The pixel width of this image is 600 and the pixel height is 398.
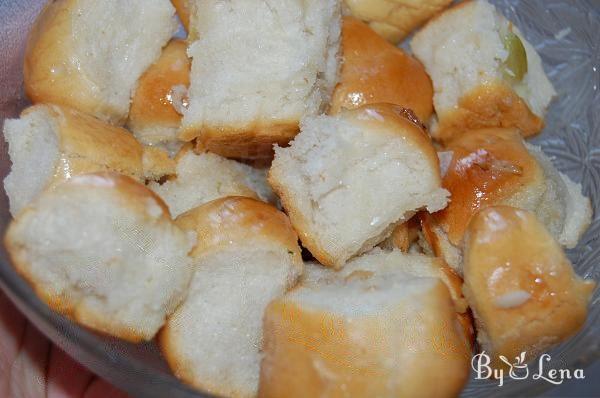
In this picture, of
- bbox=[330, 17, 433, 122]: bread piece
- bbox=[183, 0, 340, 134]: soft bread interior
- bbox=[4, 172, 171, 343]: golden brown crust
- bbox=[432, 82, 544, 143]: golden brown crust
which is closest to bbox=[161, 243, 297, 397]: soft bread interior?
bbox=[4, 172, 171, 343]: golden brown crust

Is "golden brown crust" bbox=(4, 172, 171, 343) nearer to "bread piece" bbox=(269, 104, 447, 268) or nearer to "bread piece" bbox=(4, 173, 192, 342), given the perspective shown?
"bread piece" bbox=(4, 173, 192, 342)

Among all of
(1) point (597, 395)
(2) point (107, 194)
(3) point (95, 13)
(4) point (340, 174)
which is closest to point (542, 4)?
(4) point (340, 174)

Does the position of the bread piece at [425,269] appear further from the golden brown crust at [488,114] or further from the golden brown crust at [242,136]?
the golden brown crust at [488,114]

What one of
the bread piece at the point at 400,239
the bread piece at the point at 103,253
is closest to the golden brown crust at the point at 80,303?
the bread piece at the point at 103,253

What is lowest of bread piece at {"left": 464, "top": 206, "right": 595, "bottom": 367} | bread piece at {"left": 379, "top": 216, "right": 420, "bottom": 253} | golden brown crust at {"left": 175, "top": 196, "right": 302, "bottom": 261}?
bread piece at {"left": 379, "top": 216, "right": 420, "bottom": 253}

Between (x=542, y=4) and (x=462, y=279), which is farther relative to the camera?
(x=542, y=4)

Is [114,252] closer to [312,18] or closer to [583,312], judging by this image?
[312,18]

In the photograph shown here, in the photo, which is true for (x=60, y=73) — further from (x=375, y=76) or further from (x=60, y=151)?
(x=375, y=76)
